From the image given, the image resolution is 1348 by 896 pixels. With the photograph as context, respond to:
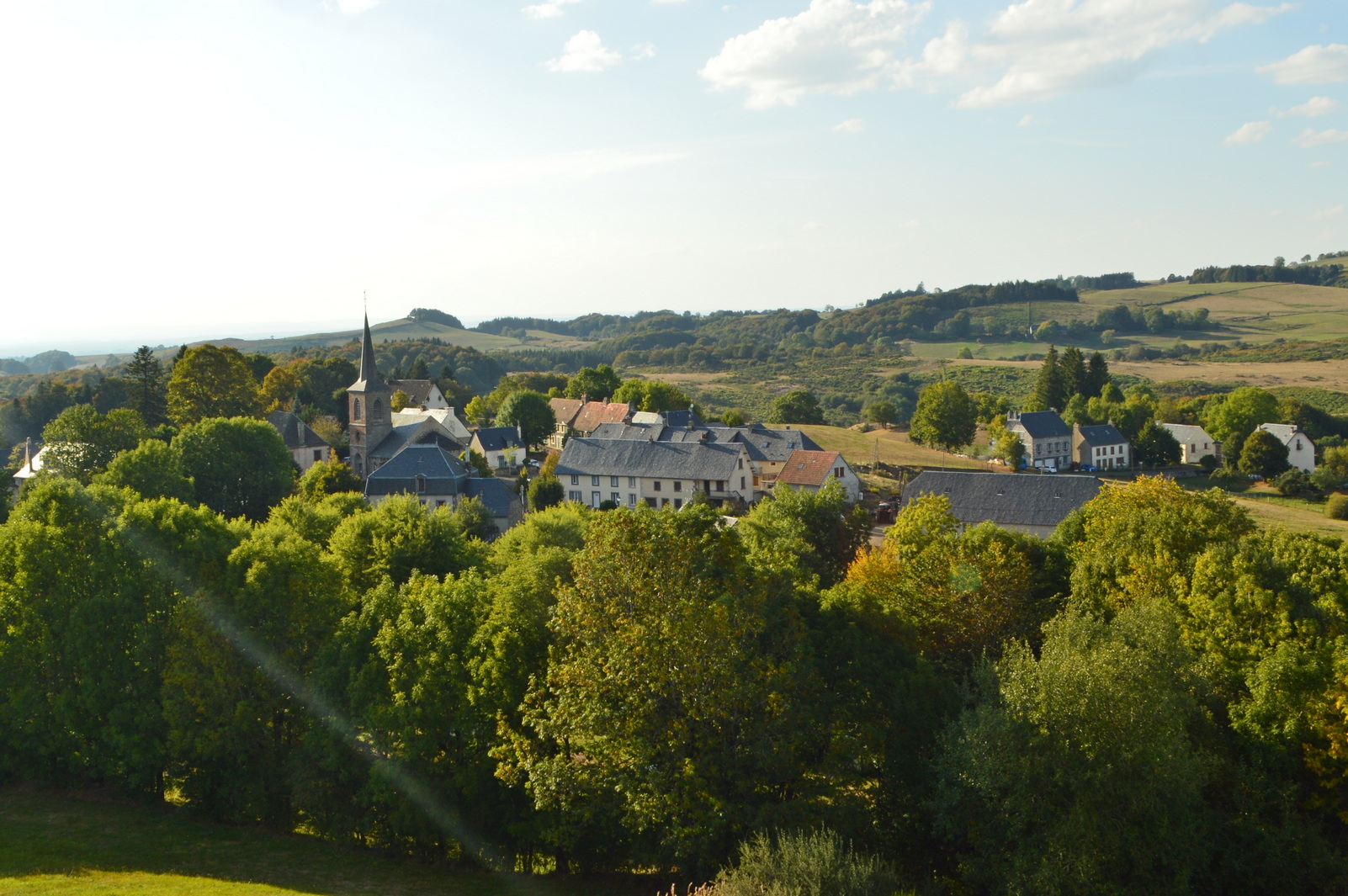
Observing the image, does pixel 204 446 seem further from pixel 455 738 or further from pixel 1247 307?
pixel 1247 307

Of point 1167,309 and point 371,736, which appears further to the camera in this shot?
point 1167,309

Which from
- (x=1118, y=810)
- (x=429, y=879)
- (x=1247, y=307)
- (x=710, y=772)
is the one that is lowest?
(x=429, y=879)

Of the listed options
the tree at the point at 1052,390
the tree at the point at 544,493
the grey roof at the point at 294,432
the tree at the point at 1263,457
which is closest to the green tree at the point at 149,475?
the tree at the point at 544,493

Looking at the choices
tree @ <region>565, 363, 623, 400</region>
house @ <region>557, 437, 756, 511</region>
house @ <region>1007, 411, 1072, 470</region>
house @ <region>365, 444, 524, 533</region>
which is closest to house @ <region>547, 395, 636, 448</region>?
tree @ <region>565, 363, 623, 400</region>

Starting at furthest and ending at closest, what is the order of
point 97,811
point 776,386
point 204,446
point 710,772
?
point 776,386 → point 204,446 → point 97,811 → point 710,772

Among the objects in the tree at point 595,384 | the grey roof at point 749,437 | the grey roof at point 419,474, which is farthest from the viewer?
the tree at point 595,384

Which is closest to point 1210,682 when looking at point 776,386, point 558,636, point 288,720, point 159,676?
point 558,636

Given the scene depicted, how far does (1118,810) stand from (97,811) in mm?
22893

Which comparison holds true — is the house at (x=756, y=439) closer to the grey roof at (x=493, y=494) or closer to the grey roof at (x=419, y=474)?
the grey roof at (x=493, y=494)

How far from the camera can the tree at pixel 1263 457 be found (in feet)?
259

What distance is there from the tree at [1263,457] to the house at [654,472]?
46.9 m

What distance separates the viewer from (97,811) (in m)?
22.2

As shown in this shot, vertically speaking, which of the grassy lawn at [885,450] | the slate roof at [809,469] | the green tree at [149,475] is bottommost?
the grassy lawn at [885,450]

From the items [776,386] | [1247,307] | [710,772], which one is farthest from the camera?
[1247,307]
